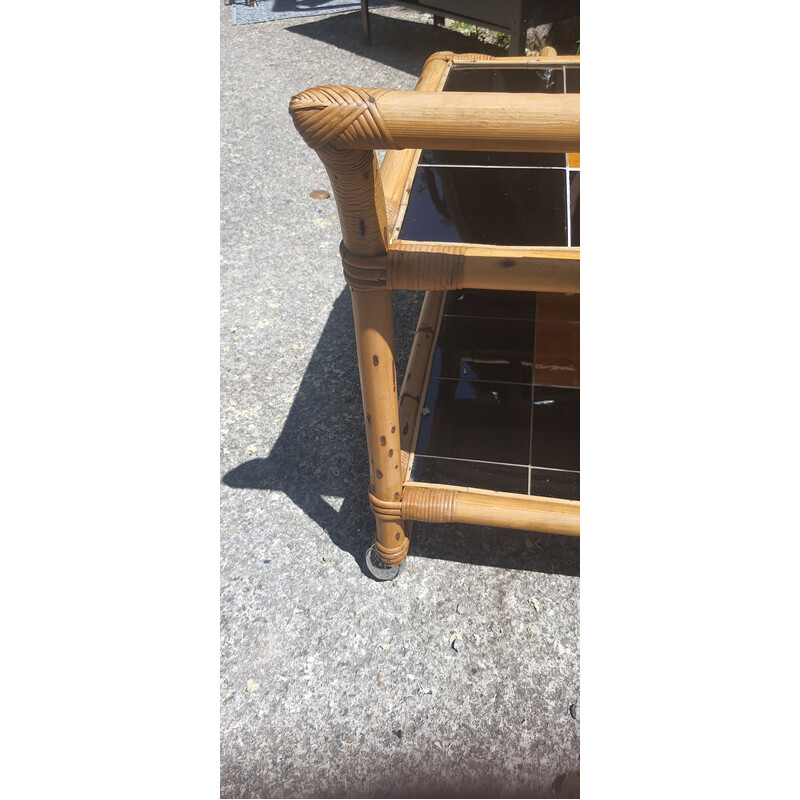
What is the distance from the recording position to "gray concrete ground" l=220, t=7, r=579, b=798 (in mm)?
1383

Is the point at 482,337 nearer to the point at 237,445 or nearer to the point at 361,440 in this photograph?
the point at 361,440

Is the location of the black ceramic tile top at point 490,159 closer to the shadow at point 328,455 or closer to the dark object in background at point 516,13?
the shadow at point 328,455

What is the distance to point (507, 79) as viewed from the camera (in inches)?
89.4

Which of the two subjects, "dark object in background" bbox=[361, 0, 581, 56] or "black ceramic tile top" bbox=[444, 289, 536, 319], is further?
"dark object in background" bbox=[361, 0, 581, 56]

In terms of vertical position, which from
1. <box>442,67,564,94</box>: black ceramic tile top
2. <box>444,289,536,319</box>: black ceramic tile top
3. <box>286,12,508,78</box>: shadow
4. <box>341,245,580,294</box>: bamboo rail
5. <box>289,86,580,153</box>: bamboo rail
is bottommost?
<box>444,289,536,319</box>: black ceramic tile top

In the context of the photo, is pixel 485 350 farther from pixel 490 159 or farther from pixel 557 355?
pixel 490 159

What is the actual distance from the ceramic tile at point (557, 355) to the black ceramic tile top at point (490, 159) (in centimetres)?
67

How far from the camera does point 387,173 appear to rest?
1.49m

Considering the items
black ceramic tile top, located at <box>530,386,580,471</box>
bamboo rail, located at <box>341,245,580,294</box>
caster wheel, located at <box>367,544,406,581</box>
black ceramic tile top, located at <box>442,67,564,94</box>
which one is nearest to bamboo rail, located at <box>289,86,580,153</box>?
bamboo rail, located at <box>341,245,580,294</box>

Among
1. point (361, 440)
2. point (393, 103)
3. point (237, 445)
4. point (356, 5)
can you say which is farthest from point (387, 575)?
point (356, 5)

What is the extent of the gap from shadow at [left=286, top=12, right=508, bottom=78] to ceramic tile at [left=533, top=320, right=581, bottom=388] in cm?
348

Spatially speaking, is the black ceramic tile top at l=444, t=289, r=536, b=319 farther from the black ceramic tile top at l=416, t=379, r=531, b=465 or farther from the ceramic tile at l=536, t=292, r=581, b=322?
the black ceramic tile top at l=416, t=379, r=531, b=465

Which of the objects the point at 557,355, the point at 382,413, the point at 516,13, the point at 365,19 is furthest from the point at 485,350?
the point at 365,19

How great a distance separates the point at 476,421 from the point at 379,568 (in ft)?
1.71
